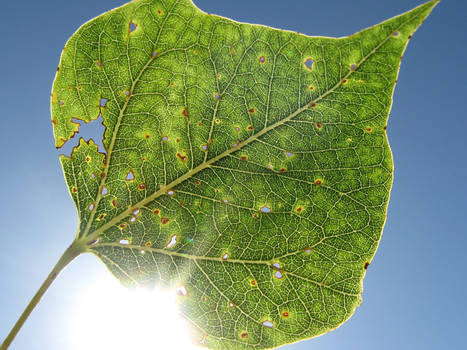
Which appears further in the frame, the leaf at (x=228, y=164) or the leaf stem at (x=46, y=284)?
the leaf at (x=228, y=164)

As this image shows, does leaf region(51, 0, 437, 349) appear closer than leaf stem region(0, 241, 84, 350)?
No

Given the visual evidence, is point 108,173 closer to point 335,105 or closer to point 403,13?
point 335,105

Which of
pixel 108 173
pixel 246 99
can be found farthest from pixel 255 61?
pixel 108 173

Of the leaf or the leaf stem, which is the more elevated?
the leaf

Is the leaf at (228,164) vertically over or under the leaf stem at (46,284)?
over
